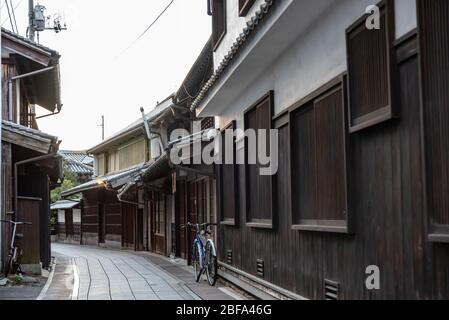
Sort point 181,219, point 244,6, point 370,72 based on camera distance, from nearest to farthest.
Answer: point 370,72 → point 244,6 → point 181,219

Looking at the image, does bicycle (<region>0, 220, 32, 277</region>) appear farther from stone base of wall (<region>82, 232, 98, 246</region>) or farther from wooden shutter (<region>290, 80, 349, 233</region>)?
stone base of wall (<region>82, 232, 98, 246</region>)

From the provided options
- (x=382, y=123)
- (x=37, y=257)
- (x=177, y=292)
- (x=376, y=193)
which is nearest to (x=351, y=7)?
(x=382, y=123)

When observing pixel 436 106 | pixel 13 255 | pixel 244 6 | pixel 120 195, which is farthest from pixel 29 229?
pixel 436 106

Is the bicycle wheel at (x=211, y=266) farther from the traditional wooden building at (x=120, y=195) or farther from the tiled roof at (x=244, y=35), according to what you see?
the traditional wooden building at (x=120, y=195)

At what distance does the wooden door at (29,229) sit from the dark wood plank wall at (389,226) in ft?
29.2

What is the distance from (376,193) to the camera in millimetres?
5758

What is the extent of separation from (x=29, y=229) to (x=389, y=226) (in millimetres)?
11473

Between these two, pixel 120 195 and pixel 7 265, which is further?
pixel 120 195

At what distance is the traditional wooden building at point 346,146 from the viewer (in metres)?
4.71

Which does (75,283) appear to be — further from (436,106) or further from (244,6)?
(436,106)

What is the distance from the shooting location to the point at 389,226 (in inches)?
215

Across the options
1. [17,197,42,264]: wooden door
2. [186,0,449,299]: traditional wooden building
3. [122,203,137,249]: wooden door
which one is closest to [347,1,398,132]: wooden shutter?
[186,0,449,299]: traditional wooden building

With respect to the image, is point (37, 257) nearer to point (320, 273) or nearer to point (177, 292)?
point (177, 292)

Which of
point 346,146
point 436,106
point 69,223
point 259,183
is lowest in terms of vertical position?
point 69,223
